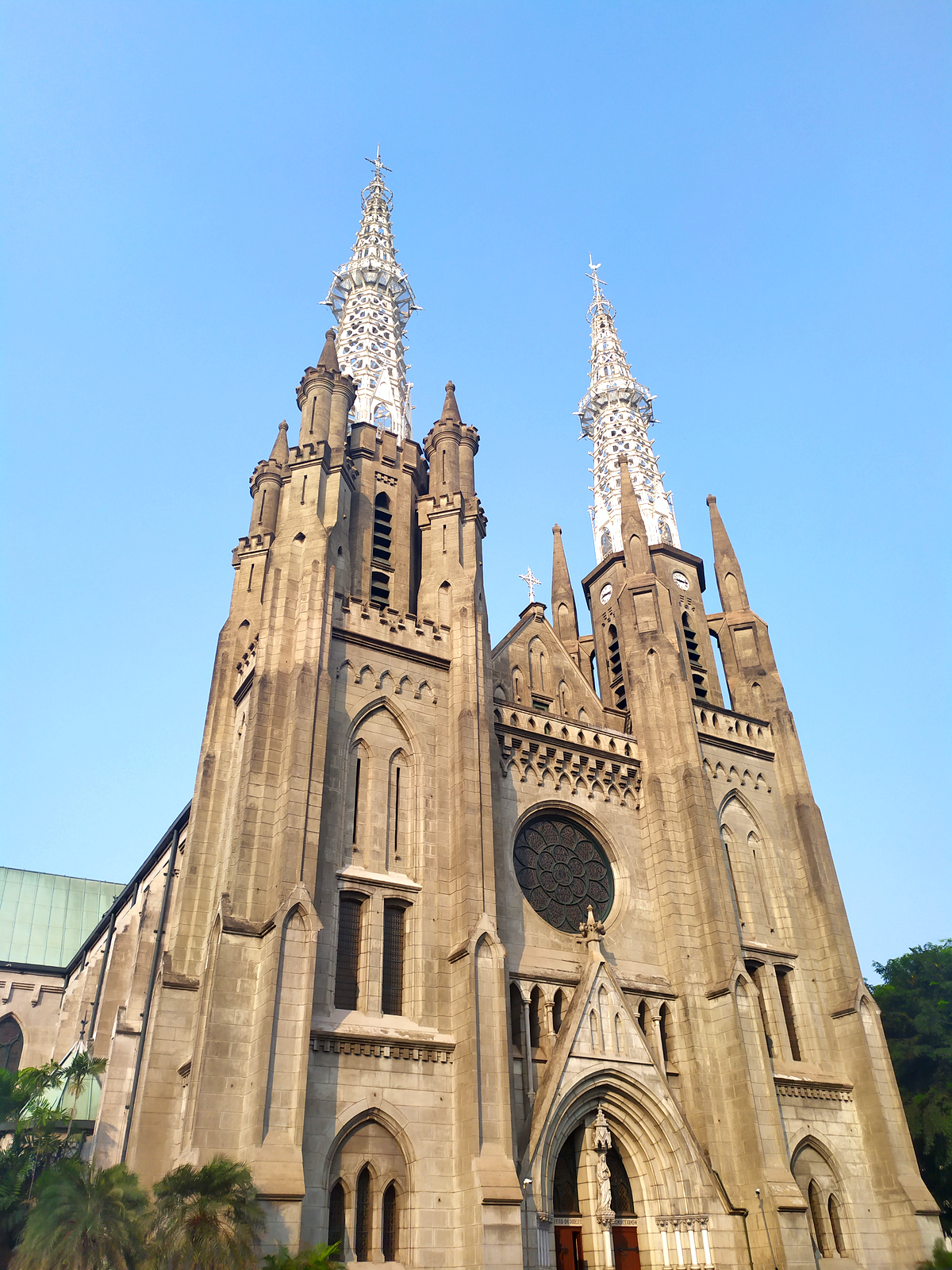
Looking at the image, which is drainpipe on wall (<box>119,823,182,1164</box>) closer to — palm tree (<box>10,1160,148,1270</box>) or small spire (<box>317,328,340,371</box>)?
palm tree (<box>10,1160,148,1270</box>)

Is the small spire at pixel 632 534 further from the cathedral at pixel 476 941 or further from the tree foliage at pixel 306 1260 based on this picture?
the tree foliage at pixel 306 1260

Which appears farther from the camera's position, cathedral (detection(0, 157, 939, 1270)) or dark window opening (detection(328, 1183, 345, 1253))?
cathedral (detection(0, 157, 939, 1270))

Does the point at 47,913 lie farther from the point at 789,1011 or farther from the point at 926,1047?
the point at 926,1047

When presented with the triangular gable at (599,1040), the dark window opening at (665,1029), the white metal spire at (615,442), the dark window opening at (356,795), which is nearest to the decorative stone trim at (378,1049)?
the triangular gable at (599,1040)

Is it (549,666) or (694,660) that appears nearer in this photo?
(549,666)

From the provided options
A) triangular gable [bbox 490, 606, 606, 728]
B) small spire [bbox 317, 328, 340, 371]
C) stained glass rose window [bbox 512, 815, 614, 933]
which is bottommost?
stained glass rose window [bbox 512, 815, 614, 933]

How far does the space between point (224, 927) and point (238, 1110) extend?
390cm

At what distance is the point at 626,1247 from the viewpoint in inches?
978

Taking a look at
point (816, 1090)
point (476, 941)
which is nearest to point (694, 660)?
point (816, 1090)

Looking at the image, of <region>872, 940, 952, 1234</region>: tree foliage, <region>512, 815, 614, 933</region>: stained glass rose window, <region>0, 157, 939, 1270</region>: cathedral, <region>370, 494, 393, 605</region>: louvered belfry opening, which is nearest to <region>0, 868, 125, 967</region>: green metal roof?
<region>0, 157, 939, 1270</region>: cathedral

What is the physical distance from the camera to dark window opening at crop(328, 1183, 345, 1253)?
2069 centimetres

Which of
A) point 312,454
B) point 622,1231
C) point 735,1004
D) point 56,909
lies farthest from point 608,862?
point 56,909

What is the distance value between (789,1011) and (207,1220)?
20.6 metres

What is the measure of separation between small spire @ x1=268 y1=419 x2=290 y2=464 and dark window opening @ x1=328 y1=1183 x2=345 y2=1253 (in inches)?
986
